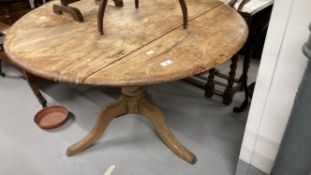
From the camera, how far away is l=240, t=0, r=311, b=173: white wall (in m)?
0.99

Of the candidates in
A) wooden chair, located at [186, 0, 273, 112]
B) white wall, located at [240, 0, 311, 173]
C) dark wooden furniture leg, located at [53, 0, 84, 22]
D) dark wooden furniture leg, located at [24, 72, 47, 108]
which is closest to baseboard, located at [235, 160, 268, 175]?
white wall, located at [240, 0, 311, 173]

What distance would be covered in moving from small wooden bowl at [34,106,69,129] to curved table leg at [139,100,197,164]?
62 centimetres

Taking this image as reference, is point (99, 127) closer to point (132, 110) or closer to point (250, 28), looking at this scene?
point (132, 110)

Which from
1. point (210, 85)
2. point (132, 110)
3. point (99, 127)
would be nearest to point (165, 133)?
point (132, 110)

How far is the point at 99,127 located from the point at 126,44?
71 cm

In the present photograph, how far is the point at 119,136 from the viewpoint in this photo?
5.99 feet

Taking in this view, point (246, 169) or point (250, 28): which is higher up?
point (250, 28)

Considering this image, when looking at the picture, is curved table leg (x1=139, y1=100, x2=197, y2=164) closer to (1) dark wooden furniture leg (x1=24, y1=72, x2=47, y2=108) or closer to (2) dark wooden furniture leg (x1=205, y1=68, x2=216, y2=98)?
(2) dark wooden furniture leg (x1=205, y1=68, x2=216, y2=98)

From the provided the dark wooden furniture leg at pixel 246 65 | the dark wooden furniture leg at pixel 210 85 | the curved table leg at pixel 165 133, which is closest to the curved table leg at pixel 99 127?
the curved table leg at pixel 165 133

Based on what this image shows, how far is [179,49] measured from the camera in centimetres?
114

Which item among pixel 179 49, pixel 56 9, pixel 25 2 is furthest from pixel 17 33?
pixel 25 2

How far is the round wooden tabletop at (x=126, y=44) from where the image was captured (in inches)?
39.2

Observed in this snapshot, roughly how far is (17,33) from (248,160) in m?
1.34

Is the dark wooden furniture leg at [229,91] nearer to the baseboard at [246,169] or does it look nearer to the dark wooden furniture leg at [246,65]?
the dark wooden furniture leg at [246,65]
